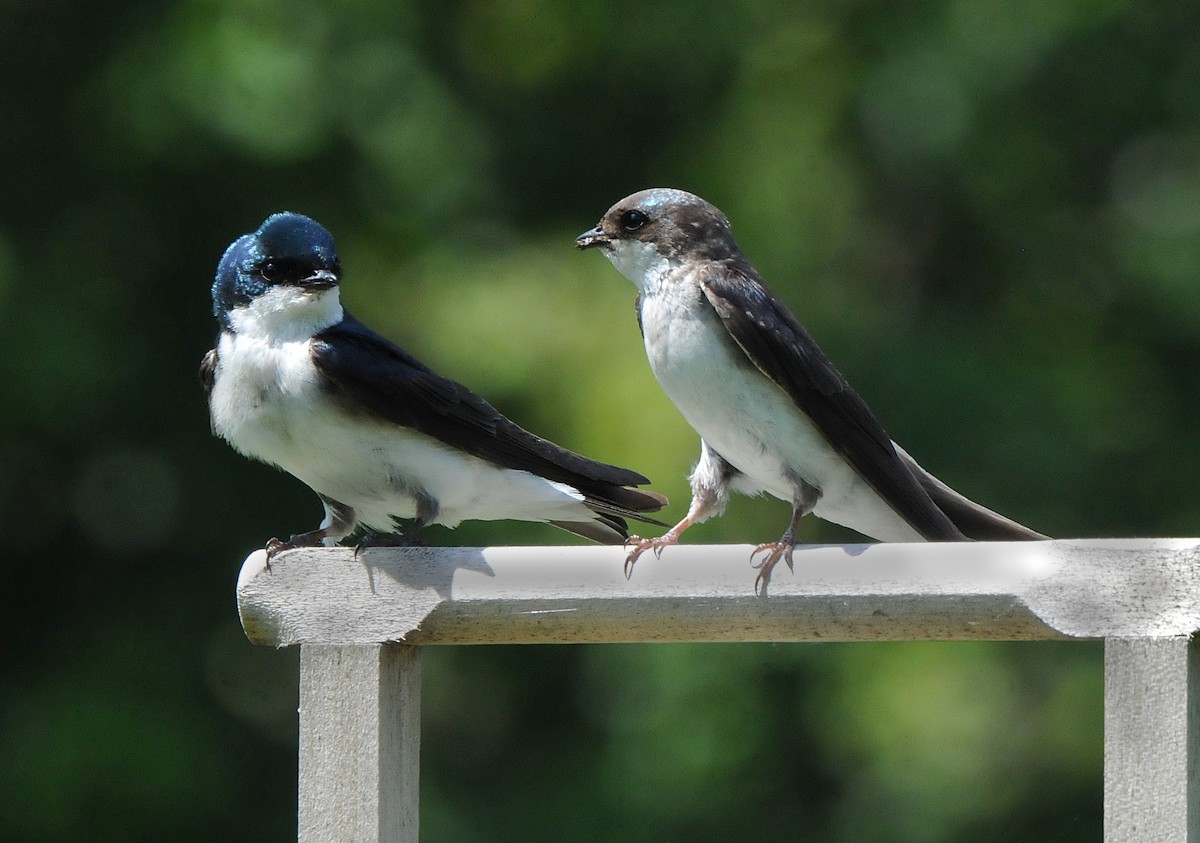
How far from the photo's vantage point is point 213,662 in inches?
255

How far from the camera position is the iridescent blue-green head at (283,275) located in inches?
116

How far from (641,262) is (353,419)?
54 centimetres

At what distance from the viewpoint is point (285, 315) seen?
2.95m

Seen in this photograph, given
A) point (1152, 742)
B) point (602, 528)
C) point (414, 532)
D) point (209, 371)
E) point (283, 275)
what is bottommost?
point (1152, 742)

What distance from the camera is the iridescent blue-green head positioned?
9.70 ft

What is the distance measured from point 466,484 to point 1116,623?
1189 millimetres

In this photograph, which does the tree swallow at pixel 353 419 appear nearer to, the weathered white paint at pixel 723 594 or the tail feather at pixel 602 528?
the tail feather at pixel 602 528

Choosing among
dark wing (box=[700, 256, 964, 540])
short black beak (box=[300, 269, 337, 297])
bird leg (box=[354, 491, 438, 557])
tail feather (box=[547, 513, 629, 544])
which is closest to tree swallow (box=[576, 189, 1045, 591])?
dark wing (box=[700, 256, 964, 540])

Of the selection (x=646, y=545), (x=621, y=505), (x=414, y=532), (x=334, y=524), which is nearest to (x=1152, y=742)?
(x=646, y=545)

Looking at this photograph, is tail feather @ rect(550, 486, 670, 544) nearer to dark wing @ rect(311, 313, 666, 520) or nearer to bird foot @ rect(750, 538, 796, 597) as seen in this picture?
dark wing @ rect(311, 313, 666, 520)

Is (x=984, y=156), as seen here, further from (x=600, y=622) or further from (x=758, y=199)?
(x=600, y=622)

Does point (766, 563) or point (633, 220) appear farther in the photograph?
point (633, 220)

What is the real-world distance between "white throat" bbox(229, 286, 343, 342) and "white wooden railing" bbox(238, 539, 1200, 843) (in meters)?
0.62

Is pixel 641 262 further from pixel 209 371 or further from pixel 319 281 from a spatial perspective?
pixel 209 371
